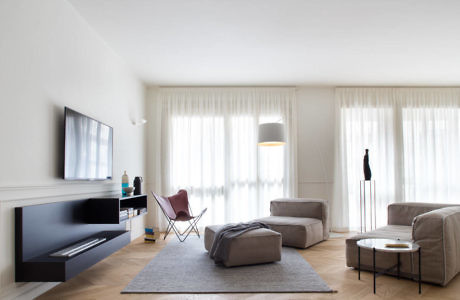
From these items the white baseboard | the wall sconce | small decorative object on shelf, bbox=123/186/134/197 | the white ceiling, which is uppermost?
the white ceiling

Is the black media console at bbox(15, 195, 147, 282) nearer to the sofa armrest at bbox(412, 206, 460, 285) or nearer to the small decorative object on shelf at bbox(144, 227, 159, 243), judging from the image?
the small decorative object on shelf at bbox(144, 227, 159, 243)

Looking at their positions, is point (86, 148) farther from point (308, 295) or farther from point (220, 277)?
point (308, 295)

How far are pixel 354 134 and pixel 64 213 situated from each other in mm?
5356

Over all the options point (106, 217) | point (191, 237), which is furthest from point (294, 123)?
point (106, 217)

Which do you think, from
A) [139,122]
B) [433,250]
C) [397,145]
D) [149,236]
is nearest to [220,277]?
[433,250]

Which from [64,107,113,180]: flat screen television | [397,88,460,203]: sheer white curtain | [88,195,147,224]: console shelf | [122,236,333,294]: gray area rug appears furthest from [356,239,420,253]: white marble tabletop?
[397,88,460,203]: sheer white curtain

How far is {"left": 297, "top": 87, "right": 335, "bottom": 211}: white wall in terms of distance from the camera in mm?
6977

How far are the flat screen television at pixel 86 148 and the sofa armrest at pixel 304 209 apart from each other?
2.79m

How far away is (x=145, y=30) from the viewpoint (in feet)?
14.3

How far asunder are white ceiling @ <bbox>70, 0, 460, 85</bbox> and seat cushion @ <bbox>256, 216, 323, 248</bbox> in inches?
95.2

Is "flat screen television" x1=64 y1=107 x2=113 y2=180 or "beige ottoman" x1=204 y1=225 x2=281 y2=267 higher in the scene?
"flat screen television" x1=64 y1=107 x2=113 y2=180

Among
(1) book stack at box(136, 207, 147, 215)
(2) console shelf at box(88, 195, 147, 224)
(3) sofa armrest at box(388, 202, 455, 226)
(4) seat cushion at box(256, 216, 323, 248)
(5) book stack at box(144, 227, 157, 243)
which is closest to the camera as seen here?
(2) console shelf at box(88, 195, 147, 224)

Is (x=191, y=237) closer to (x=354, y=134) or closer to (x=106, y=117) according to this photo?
(x=106, y=117)

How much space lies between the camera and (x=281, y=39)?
15.4 feet
